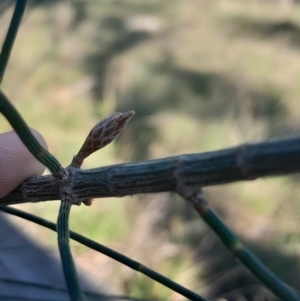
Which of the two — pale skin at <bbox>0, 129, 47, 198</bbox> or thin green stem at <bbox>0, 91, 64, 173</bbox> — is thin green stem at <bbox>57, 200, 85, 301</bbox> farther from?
pale skin at <bbox>0, 129, 47, 198</bbox>

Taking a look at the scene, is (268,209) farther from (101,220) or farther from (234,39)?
(234,39)

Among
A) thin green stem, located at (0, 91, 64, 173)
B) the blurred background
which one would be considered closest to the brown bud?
thin green stem, located at (0, 91, 64, 173)

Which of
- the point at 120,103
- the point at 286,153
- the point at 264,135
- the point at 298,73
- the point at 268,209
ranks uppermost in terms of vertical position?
the point at 298,73

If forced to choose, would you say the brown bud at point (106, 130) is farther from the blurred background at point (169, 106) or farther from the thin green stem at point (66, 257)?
the blurred background at point (169, 106)

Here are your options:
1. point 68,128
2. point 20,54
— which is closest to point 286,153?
point 68,128

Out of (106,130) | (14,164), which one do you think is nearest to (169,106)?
(14,164)

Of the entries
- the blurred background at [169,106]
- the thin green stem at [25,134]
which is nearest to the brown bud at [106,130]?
the thin green stem at [25,134]
